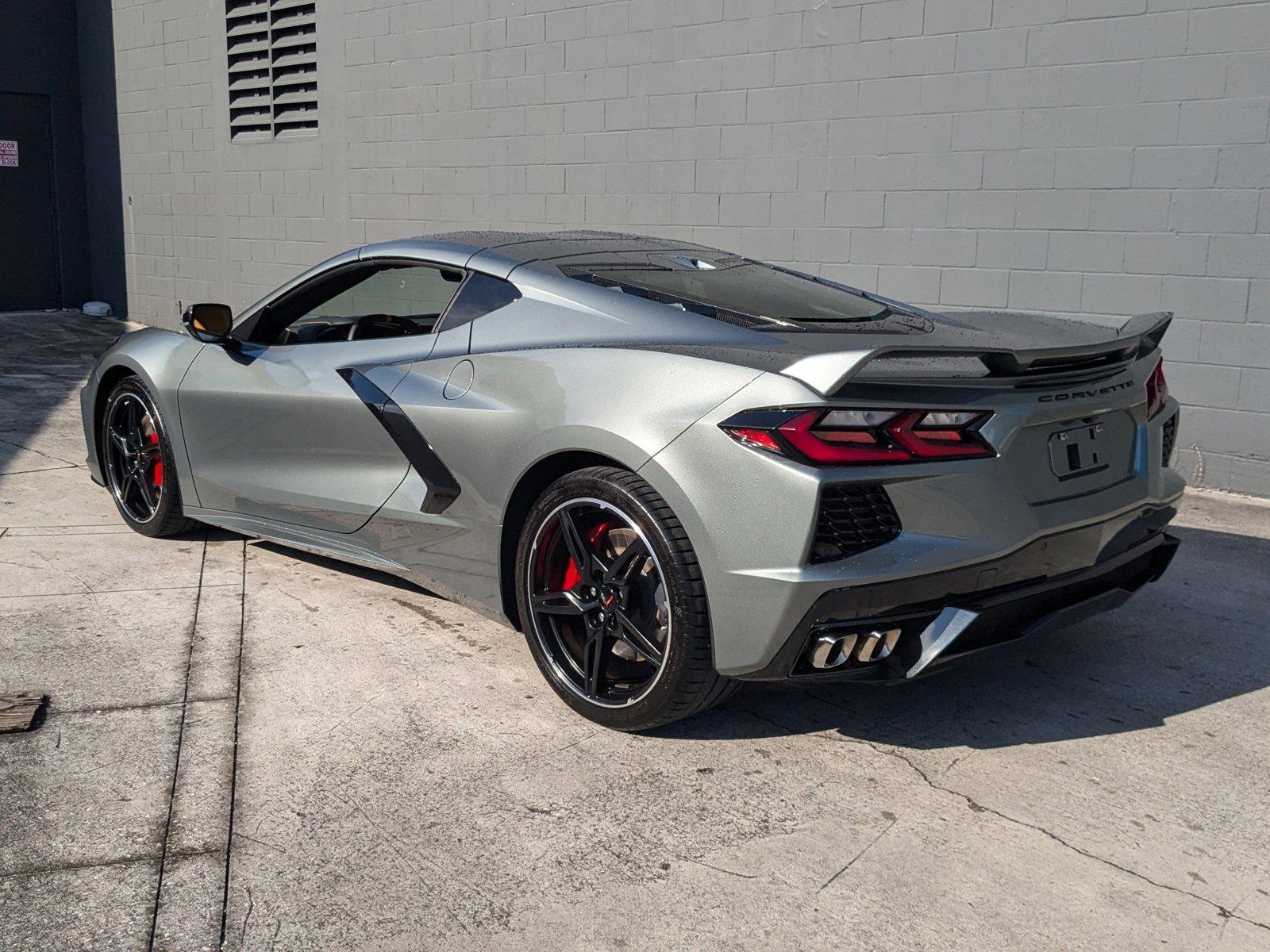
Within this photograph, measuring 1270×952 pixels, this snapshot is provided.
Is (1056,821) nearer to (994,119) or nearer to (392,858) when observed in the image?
(392,858)

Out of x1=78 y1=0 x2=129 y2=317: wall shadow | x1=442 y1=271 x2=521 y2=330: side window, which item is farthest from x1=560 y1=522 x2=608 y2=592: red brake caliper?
x1=78 y1=0 x2=129 y2=317: wall shadow

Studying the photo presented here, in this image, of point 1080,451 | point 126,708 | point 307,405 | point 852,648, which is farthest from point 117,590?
point 1080,451

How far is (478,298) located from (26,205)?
1260cm

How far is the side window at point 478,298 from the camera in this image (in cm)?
396

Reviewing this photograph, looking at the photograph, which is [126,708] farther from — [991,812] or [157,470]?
[991,812]

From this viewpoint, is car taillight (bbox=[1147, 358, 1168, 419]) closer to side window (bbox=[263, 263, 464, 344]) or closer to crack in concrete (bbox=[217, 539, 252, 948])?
side window (bbox=[263, 263, 464, 344])

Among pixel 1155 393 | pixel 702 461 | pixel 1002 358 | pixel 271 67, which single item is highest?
pixel 271 67

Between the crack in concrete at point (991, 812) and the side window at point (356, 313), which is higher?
the side window at point (356, 313)

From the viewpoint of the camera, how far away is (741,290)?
13.2 ft

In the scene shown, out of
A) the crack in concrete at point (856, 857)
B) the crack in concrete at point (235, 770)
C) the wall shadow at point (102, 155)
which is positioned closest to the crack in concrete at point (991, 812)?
the crack in concrete at point (856, 857)

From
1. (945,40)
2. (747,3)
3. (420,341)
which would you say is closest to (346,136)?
(747,3)

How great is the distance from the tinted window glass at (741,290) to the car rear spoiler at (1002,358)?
2.22 ft

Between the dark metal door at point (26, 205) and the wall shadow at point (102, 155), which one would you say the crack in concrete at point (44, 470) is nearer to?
the wall shadow at point (102, 155)

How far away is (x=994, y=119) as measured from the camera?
6930 mm
